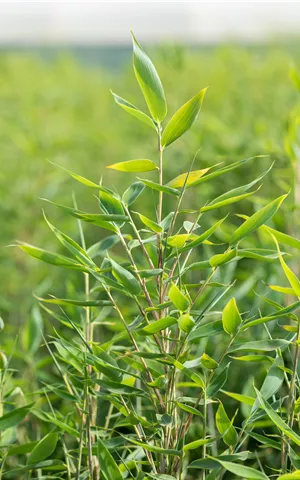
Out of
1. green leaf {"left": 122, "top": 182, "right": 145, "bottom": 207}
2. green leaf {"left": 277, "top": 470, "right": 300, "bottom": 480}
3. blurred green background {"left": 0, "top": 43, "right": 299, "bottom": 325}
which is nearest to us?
green leaf {"left": 277, "top": 470, "right": 300, "bottom": 480}

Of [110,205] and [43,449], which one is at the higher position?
[110,205]

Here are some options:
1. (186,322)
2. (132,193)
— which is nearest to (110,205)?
(132,193)

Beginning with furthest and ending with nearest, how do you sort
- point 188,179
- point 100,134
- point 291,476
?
point 100,134 < point 188,179 < point 291,476

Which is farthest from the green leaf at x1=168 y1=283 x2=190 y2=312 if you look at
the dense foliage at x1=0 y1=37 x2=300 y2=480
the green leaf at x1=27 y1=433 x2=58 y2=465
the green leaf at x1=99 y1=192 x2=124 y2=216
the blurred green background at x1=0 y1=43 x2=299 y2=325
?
the blurred green background at x1=0 y1=43 x2=299 y2=325

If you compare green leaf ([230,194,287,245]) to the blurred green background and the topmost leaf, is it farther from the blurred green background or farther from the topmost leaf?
the blurred green background

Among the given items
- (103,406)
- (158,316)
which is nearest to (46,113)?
(103,406)

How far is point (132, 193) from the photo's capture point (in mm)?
685

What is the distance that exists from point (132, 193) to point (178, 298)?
13cm

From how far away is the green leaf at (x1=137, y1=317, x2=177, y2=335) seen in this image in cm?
61

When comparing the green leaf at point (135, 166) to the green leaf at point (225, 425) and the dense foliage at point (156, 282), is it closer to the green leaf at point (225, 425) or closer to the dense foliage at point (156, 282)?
the dense foliage at point (156, 282)

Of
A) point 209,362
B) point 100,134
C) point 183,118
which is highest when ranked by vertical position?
point 100,134

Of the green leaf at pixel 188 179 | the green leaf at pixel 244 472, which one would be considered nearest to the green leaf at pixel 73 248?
the green leaf at pixel 188 179

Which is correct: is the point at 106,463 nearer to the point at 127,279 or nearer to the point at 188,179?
the point at 127,279

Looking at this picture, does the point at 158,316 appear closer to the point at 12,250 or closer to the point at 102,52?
the point at 12,250
